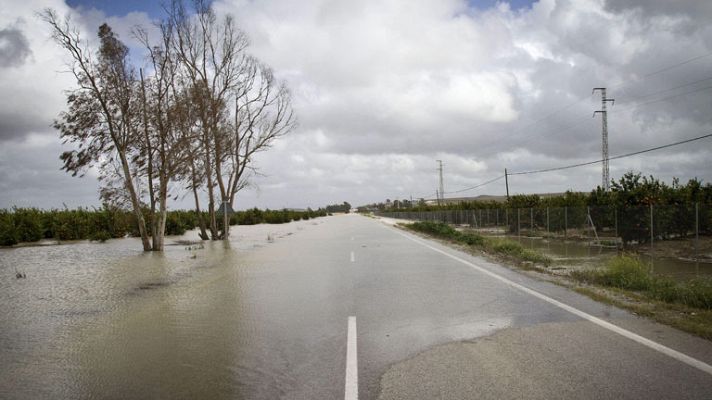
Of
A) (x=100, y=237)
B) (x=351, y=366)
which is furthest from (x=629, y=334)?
(x=100, y=237)

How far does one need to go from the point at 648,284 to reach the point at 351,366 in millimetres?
7612

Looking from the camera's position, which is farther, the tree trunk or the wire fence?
the wire fence

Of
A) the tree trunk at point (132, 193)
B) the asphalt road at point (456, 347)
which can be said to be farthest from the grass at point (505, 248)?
the tree trunk at point (132, 193)

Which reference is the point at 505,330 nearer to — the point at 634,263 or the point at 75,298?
the point at 634,263

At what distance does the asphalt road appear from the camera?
4168 mm

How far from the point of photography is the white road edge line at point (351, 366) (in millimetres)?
4051

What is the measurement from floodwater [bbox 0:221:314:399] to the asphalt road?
267 mm

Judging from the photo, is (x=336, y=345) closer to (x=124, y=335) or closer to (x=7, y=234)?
(x=124, y=335)

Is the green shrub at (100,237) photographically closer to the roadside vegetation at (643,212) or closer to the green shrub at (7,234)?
the green shrub at (7,234)

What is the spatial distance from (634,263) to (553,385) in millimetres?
8528

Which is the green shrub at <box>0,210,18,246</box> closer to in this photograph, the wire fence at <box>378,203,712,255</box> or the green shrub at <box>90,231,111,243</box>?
the green shrub at <box>90,231,111,243</box>

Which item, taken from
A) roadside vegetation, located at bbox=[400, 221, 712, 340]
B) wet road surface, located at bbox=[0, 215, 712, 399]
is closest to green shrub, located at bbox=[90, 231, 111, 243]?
wet road surface, located at bbox=[0, 215, 712, 399]

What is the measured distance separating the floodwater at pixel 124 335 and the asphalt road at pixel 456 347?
0.27 m

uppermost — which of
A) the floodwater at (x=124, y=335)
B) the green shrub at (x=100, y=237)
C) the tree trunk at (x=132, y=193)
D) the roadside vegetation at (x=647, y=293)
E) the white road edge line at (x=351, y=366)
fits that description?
the tree trunk at (x=132, y=193)
